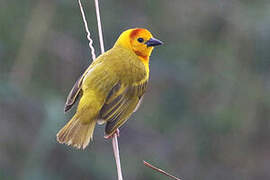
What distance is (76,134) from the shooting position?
437cm

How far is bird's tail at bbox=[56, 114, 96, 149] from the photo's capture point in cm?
432

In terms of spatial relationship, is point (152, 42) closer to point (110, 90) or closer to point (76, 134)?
point (110, 90)

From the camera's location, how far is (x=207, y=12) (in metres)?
6.83

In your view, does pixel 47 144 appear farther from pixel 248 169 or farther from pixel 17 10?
pixel 248 169

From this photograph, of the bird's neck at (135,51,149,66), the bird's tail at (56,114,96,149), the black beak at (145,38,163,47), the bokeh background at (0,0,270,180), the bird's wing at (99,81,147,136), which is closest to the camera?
the bird's tail at (56,114,96,149)

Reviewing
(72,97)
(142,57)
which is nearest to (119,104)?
(72,97)

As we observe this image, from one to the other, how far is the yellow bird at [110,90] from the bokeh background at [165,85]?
51.5 inches

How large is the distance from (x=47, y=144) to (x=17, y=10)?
69.9 inches

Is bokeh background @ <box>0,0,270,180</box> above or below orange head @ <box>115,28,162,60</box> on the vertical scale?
below

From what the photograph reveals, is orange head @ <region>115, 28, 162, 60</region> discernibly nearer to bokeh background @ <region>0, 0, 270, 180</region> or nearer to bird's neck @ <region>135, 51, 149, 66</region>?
bird's neck @ <region>135, 51, 149, 66</region>

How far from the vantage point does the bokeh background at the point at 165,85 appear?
622 centimetres

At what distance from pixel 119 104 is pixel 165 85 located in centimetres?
219

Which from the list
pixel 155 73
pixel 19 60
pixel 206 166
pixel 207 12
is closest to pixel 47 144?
pixel 19 60

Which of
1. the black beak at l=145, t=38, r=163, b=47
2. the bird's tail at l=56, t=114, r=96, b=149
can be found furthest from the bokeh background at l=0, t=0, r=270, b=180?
the bird's tail at l=56, t=114, r=96, b=149
